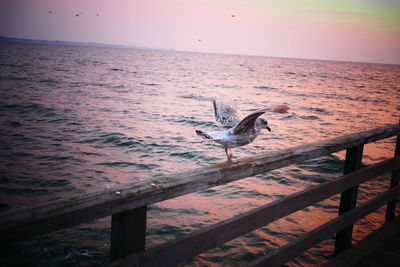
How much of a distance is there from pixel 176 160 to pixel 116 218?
9.05 m

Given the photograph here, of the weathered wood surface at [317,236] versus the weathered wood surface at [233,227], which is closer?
the weathered wood surface at [233,227]

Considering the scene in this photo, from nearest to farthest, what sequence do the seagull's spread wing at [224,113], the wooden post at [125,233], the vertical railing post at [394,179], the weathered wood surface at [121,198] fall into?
the weathered wood surface at [121,198]
the wooden post at [125,233]
the seagull's spread wing at [224,113]
the vertical railing post at [394,179]

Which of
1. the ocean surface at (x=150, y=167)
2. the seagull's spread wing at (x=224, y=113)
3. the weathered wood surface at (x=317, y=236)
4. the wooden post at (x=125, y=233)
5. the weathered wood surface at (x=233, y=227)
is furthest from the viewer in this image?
the ocean surface at (x=150, y=167)

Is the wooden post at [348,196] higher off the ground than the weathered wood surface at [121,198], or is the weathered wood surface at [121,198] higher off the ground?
the weathered wood surface at [121,198]

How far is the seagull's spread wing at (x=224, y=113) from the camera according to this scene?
3.06m

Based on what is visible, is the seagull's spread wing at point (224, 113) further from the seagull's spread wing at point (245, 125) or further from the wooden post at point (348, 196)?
the wooden post at point (348, 196)

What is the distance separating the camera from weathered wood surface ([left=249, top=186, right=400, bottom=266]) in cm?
220

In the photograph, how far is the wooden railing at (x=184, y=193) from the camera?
1192 mm

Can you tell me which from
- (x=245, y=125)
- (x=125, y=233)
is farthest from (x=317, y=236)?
(x=125, y=233)

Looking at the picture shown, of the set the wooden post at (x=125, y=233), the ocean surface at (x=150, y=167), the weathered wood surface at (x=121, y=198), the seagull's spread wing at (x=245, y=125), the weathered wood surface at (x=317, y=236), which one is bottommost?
the ocean surface at (x=150, y=167)

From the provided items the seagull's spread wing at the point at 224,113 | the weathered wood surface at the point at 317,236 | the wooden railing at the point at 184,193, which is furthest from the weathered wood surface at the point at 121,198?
the seagull's spread wing at the point at 224,113

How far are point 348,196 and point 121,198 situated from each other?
91.9 inches

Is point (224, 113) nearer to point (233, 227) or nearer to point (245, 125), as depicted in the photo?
point (245, 125)

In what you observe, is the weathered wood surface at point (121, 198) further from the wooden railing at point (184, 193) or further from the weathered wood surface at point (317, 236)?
the weathered wood surface at point (317, 236)
